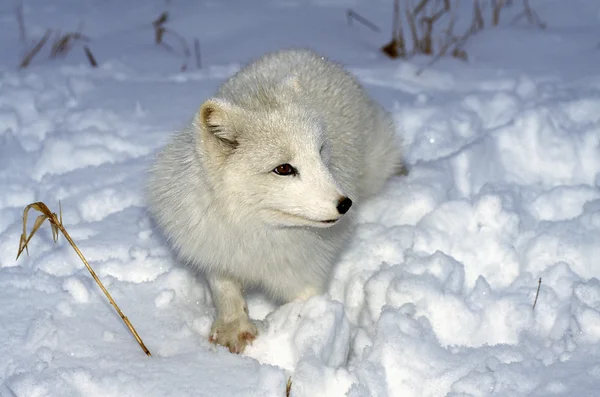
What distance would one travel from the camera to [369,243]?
13.4ft

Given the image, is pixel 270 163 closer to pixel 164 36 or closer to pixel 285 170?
pixel 285 170

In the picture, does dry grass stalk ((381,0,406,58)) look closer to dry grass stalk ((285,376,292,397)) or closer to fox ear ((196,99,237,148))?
fox ear ((196,99,237,148))

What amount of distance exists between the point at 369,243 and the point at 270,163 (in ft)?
3.57

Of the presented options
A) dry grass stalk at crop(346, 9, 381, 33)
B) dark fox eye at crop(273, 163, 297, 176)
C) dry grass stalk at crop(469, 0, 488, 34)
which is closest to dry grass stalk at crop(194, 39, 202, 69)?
dry grass stalk at crop(346, 9, 381, 33)

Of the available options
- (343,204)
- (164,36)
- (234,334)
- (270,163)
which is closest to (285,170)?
(270,163)

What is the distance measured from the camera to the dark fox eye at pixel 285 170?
3.16 m

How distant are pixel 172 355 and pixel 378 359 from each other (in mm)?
799

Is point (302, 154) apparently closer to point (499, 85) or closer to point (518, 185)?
point (518, 185)

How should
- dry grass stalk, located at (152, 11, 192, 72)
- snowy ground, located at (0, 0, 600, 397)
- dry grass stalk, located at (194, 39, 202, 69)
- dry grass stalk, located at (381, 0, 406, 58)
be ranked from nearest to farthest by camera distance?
1. snowy ground, located at (0, 0, 600, 397)
2. dry grass stalk, located at (194, 39, 202, 69)
3. dry grass stalk, located at (381, 0, 406, 58)
4. dry grass stalk, located at (152, 11, 192, 72)

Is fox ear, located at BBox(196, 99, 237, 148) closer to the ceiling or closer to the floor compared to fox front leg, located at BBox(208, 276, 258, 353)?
closer to the ceiling

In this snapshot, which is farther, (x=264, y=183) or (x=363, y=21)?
(x=363, y=21)

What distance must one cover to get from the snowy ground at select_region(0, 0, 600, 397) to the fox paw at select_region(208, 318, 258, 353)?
0.15ft

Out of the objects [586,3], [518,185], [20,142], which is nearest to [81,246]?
[20,142]

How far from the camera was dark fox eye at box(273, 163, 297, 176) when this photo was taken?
3156mm
